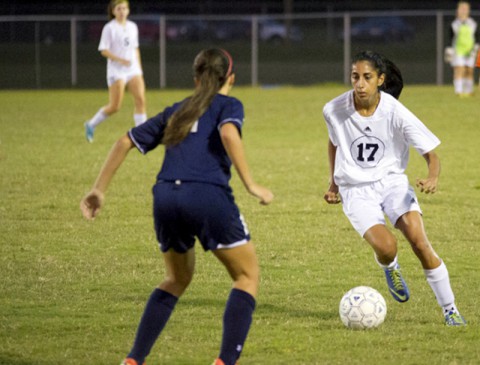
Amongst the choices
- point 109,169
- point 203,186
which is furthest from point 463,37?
point 109,169

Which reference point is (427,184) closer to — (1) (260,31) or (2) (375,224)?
(2) (375,224)

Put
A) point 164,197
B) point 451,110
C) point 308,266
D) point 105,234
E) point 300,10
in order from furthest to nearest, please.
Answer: point 300,10
point 451,110
point 105,234
point 308,266
point 164,197

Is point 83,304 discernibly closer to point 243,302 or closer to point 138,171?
point 243,302

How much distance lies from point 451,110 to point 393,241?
54.2ft

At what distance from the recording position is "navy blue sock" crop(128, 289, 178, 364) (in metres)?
5.33

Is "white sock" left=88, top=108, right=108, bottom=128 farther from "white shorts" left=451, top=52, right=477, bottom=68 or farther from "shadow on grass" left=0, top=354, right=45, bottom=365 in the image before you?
"white shorts" left=451, top=52, right=477, bottom=68

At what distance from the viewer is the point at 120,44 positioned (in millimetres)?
17203

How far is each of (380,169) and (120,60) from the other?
34.4 feet

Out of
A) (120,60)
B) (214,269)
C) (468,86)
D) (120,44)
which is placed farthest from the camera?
(468,86)

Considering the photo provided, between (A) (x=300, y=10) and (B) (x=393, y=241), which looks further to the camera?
(A) (x=300, y=10)

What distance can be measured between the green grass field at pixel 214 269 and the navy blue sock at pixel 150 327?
1.60 feet

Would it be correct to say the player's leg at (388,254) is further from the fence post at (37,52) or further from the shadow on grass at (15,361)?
the fence post at (37,52)

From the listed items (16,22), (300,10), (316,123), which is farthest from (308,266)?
(300,10)

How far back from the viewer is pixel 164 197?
5.20 m
